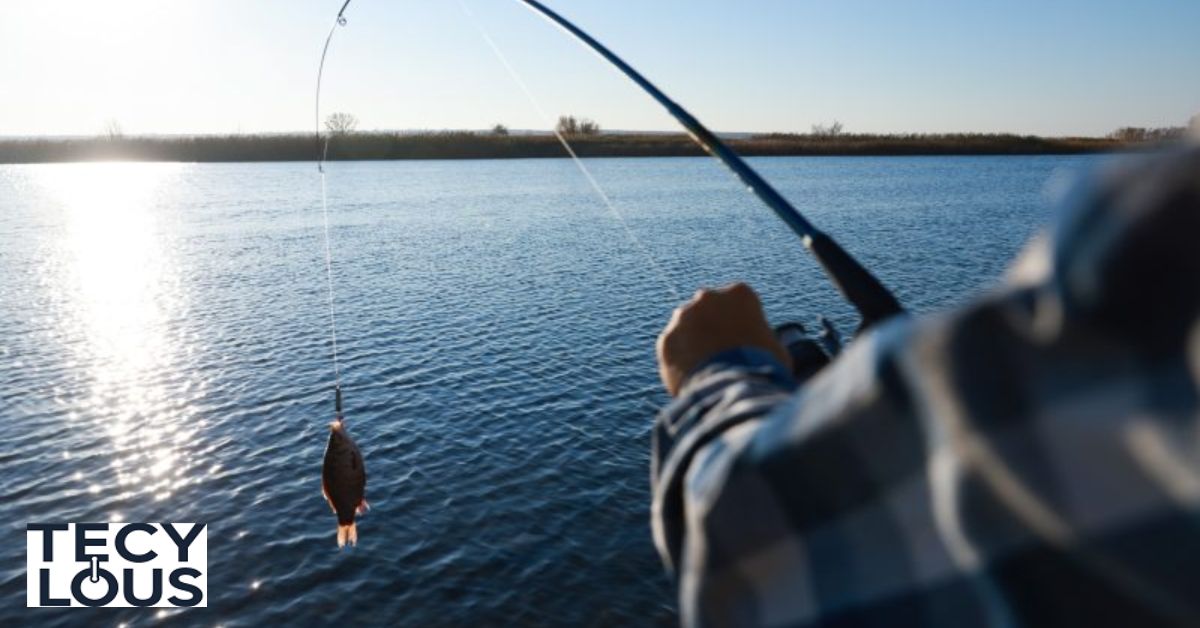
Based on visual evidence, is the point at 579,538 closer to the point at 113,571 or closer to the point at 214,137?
the point at 113,571

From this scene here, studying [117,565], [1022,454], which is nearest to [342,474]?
[117,565]

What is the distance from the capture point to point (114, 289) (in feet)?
90.1

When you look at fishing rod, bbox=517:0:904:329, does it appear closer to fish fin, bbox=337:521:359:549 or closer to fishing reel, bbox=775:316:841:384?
fishing reel, bbox=775:316:841:384

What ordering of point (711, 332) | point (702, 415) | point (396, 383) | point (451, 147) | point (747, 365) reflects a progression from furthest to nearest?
point (451, 147), point (396, 383), point (711, 332), point (747, 365), point (702, 415)

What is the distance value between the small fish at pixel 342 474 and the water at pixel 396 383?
7.56ft

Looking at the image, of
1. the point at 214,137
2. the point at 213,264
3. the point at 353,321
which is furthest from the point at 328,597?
the point at 214,137

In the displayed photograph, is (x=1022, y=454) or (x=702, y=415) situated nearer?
(x=1022, y=454)

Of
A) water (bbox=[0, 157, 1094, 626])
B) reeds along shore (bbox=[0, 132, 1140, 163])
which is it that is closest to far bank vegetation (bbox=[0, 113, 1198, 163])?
reeds along shore (bbox=[0, 132, 1140, 163])

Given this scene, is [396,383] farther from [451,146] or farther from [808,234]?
[451,146]

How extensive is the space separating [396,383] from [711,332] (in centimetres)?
1643

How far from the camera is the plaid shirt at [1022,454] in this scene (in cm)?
58

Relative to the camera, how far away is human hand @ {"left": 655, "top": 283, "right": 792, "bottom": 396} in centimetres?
168

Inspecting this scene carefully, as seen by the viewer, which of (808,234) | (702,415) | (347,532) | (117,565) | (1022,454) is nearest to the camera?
(1022,454)

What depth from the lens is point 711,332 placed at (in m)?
1.69
